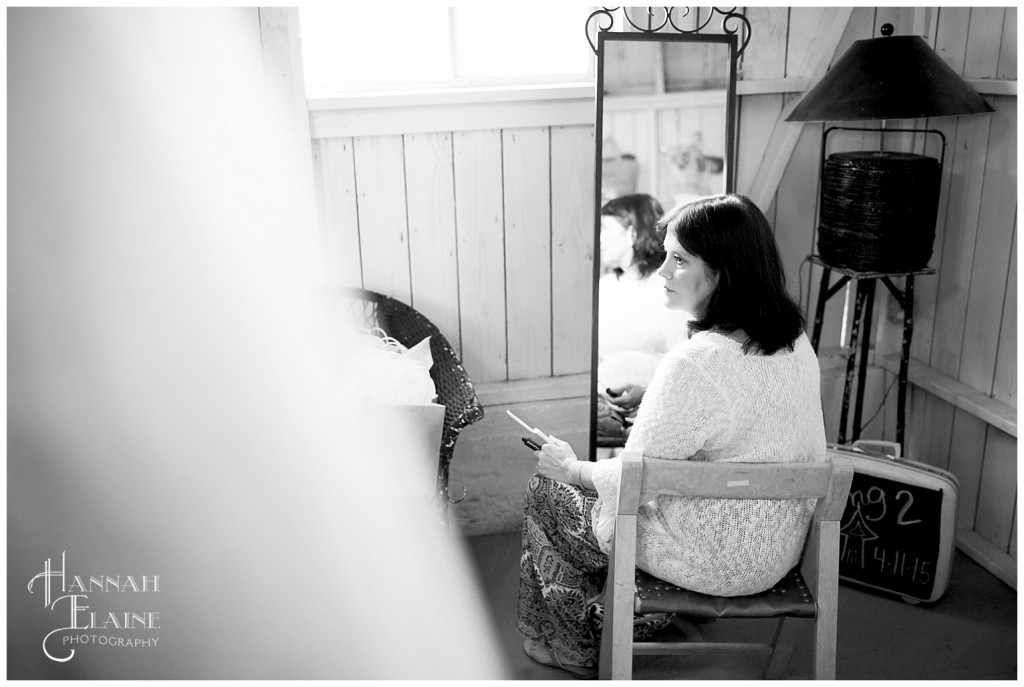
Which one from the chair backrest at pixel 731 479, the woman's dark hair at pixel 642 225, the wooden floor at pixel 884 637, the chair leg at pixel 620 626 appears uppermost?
the woman's dark hair at pixel 642 225

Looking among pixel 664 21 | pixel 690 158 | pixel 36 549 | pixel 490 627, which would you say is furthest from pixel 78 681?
pixel 664 21

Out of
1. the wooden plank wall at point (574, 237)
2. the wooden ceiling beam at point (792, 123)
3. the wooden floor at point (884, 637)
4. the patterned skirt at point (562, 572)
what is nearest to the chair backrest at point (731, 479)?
the patterned skirt at point (562, 572)

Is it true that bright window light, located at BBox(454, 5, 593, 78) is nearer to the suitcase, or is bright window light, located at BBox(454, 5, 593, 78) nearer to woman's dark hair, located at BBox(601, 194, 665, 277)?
woman's dark hair, located at BBox(601, 194, 665, 277)

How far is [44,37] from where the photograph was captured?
1.91 m

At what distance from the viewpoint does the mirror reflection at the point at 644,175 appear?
8.08 ft

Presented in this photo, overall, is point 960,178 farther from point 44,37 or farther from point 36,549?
point 36,549

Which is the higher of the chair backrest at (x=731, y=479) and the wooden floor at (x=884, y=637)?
the chair backrest at (x=731, y=479)

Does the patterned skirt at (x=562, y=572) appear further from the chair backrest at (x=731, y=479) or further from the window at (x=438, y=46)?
the window at (x=438, y=46)

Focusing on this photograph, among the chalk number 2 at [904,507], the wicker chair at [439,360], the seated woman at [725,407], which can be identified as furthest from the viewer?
the chalk number 2 at [904,507]

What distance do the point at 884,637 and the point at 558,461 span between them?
3.72 ft

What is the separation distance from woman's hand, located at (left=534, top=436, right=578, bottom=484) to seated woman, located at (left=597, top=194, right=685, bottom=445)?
66cm

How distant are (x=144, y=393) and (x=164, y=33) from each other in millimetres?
920

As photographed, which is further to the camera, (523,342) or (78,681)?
(523,342)

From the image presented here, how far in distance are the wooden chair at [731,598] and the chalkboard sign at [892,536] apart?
0.74 m
